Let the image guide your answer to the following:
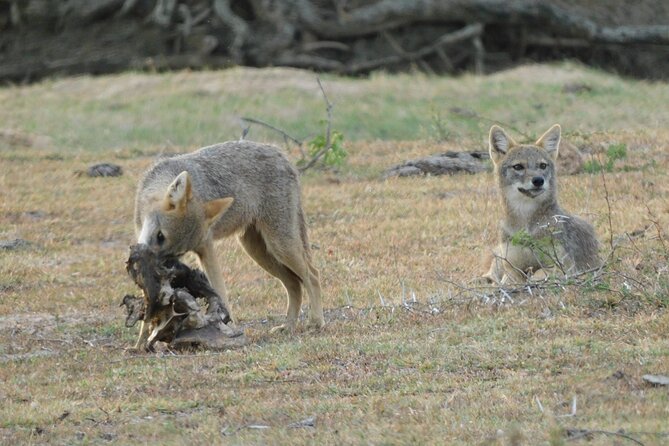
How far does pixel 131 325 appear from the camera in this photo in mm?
9969

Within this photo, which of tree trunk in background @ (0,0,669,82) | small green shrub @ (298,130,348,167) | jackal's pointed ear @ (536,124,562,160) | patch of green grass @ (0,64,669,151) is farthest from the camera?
tree trunk in background @ (0,0,669,82)

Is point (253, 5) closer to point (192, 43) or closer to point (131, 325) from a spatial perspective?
point (192, 43)

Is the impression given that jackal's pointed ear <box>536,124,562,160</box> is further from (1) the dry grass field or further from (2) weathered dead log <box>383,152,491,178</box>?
(2) weathered dead log <box>383,152,491,178</box>

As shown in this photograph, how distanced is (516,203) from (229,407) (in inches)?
177

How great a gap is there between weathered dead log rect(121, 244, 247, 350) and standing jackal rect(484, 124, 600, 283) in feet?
8.29

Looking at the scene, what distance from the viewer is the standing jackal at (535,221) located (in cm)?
1130

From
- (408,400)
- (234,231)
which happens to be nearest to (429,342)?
(408,400)

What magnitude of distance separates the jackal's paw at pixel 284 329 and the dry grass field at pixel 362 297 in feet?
0.76

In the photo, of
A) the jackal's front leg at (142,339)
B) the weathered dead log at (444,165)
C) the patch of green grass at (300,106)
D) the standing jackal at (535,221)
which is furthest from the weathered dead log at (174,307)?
the patch of green grass at (300,106)

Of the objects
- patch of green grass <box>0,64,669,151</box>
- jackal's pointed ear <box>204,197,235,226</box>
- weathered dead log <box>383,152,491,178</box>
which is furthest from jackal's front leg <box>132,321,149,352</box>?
patch of green grass <box>0,64,669,151</box>

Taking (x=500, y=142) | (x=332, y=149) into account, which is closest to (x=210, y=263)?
(x=500, y=142)

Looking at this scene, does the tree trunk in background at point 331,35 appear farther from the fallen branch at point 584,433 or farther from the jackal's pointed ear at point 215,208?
the fallen branch at point 584,433

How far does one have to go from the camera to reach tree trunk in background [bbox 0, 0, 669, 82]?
2809 cm

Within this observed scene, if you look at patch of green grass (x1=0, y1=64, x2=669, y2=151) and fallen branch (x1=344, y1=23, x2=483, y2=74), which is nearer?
patch of green grass (x1=0, y1=64, x2=669, y2=151)
